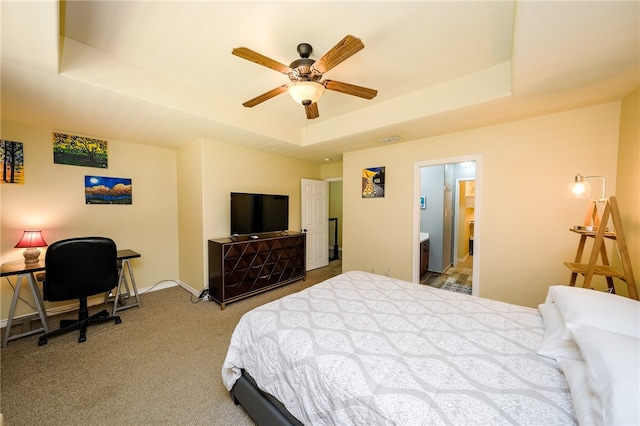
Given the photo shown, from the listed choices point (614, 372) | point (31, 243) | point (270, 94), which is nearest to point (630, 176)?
point (614, 372)

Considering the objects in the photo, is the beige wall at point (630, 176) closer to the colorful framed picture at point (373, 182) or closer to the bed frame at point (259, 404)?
the colorful framed picture at point (373, 182)

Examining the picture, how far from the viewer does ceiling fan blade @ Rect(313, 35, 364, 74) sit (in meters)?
1.38

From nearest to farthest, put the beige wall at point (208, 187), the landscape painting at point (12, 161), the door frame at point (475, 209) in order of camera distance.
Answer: the landscape painting at point (12, 161), the door frame at point (475, 209), the beige wall at point (208, 187)

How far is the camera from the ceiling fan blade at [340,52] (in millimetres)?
1383

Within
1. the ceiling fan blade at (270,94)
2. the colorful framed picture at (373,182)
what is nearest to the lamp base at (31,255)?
the ceiling fan blade at (270,94)

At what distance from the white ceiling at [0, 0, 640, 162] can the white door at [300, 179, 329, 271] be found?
7.33 feet

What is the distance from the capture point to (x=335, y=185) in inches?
289

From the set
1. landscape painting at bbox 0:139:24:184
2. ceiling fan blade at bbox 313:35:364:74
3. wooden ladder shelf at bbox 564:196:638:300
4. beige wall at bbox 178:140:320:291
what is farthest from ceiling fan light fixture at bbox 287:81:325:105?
landscape painting at bbox 0:139:24:184

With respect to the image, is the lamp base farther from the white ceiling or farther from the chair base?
the white ceiling

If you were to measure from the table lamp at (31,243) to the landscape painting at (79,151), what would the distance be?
1000 mm

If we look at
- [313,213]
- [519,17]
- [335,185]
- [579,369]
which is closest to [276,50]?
[519,17]

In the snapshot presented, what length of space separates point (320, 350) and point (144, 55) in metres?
2.74

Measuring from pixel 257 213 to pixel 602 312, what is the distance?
3656mm

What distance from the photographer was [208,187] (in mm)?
3447
